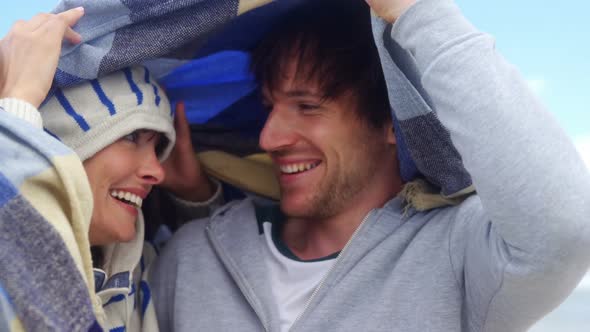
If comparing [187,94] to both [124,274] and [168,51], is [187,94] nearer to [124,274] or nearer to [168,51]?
[168,51]

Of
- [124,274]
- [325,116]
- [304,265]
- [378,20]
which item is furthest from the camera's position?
[325,116]

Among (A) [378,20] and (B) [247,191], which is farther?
(B) [247,191]

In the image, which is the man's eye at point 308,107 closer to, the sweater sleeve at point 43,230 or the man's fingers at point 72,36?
the man's fingers at point 72,36

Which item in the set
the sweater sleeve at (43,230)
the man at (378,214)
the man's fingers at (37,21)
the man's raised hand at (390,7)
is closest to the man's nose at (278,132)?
the man at (378,214)

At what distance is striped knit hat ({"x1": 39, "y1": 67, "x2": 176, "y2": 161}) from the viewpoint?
1310mm

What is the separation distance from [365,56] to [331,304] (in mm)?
635

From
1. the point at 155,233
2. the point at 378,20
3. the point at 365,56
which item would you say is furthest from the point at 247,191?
the point at 378,20

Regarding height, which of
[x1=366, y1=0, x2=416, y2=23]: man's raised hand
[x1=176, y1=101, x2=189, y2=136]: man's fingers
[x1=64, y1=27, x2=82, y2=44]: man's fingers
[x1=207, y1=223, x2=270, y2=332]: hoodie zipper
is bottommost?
[x1=207, y1=223, x2=270, y2=332]: hoodie zipper

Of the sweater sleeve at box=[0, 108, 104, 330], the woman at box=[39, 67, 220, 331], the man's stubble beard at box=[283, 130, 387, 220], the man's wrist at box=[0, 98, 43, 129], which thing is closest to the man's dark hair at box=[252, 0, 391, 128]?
the man's stubble beard at box=[283, 130, 387, 220]

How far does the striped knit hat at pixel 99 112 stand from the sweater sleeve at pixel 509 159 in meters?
0.52

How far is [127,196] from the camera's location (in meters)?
1.44

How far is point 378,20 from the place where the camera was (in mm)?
1283

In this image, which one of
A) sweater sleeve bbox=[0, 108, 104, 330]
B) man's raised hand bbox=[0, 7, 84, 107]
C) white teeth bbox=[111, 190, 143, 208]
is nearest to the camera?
sweater sleeve bbox=[0, 108, 104, 330]

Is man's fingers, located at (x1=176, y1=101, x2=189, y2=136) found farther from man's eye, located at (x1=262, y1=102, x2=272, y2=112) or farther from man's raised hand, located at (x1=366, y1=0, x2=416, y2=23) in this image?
man's raised hand, located at (x1=366, y1=0, x2=416, y2=23)
